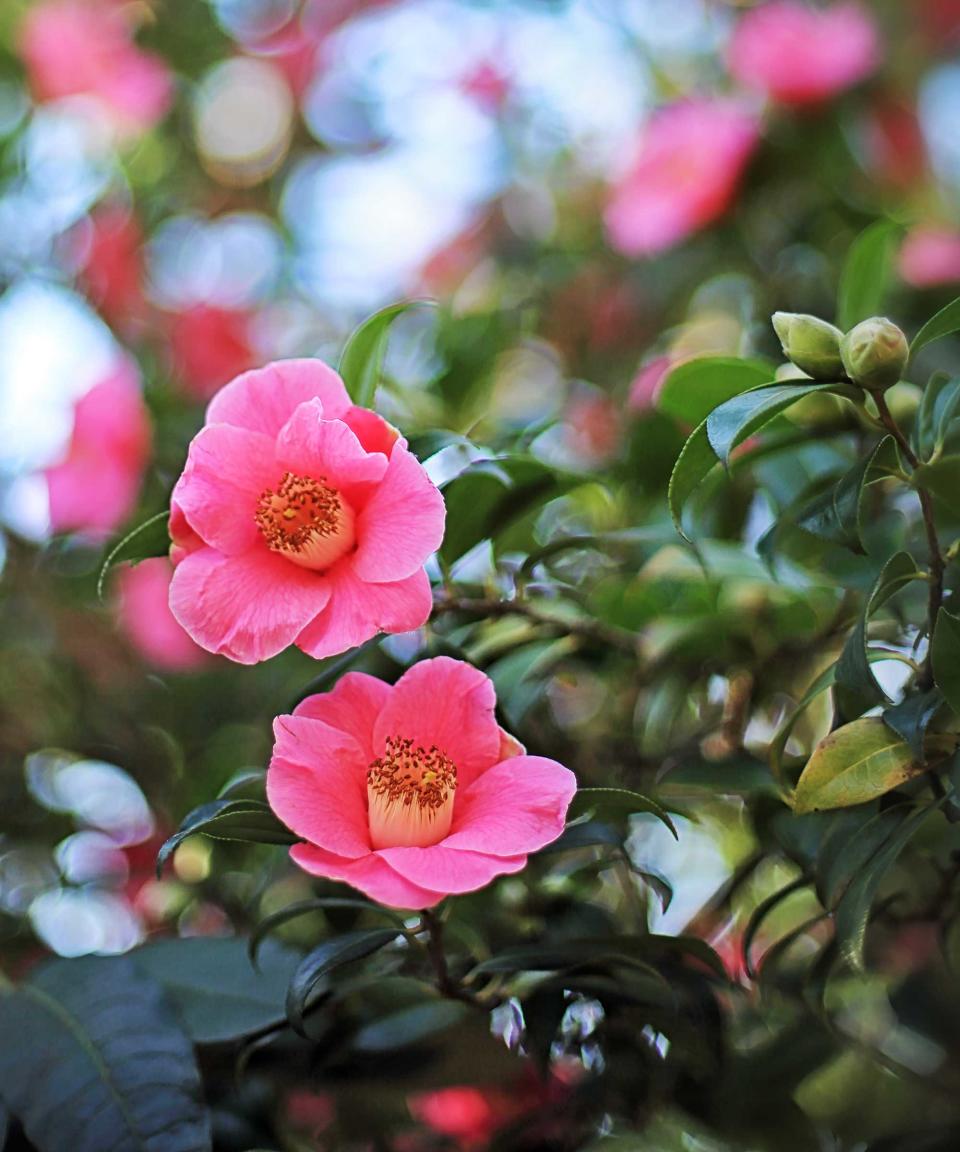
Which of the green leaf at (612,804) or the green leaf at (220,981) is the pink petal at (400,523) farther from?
the green leaf at (220,981)

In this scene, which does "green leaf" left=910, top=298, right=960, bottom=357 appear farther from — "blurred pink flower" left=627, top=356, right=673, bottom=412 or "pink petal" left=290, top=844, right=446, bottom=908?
"blurred pink flower" left=627, top=356, right=673, bottom=412

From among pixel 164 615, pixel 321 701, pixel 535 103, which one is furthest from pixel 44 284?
pixel 321 701

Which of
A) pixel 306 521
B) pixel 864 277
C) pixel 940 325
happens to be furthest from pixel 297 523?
pixel 864 277

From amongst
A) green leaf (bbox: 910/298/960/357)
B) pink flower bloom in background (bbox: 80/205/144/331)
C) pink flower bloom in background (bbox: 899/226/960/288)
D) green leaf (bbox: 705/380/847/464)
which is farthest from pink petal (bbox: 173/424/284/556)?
pink flower bloom in background (bbox: 80/205/144/331)

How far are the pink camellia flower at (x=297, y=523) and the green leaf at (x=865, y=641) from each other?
20cm

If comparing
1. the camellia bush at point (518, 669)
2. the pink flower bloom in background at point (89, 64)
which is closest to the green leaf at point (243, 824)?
the camellia bush at point (518, 669)

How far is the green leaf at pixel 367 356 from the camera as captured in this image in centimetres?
64

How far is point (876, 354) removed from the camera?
1.78 ft

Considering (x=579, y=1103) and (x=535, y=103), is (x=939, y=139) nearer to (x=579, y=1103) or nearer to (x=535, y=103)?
(x=535, y=103)

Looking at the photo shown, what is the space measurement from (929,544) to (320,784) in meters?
0.31

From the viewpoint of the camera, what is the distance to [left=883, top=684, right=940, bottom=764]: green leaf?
1.84ft

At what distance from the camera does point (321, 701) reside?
0.59m

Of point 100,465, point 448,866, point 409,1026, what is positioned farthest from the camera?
point 100,465

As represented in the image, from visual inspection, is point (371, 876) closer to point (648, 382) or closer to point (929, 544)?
point (929, 544)
